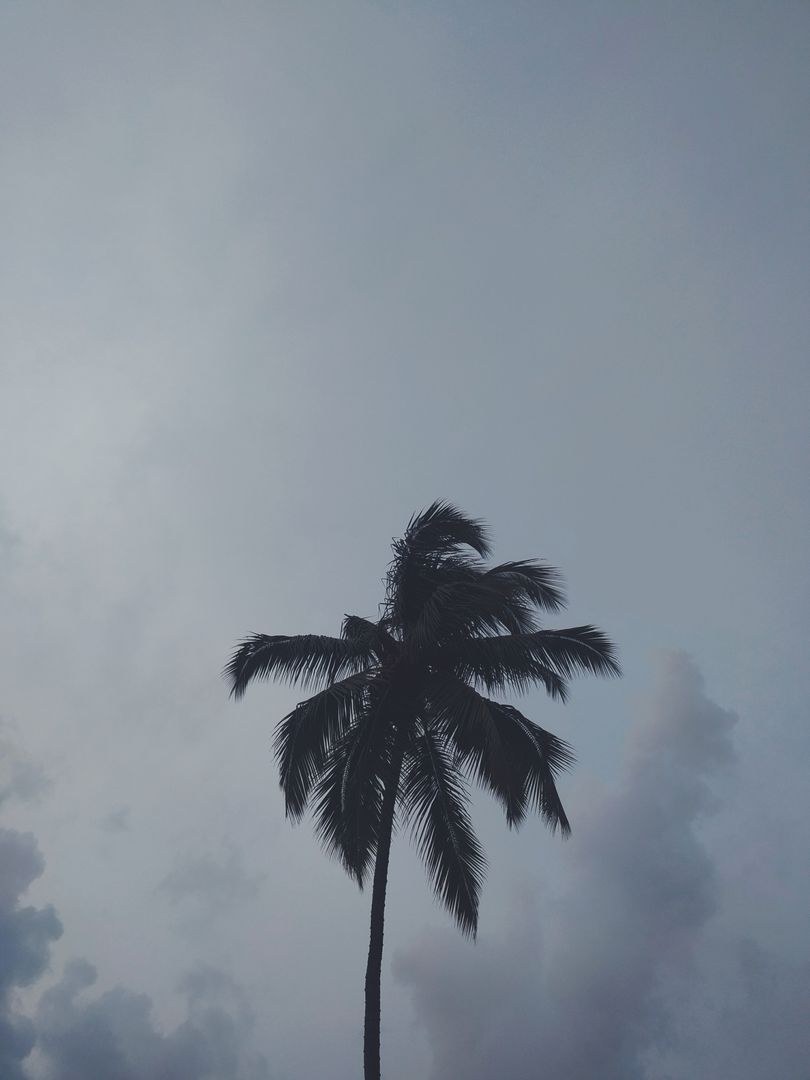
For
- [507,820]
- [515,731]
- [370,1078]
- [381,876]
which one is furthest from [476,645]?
[370,1078]

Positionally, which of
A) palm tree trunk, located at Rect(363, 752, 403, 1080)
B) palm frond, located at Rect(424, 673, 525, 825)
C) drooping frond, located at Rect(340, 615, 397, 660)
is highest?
drooping frond, located at Rect(340, 615, 397, 660)

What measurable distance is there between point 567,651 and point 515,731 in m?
2.26

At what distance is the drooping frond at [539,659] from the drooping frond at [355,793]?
242 cm

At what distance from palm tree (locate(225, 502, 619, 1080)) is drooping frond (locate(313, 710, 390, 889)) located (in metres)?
0.03

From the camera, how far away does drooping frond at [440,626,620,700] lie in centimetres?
1809

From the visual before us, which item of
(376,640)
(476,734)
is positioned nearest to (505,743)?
(476,734)

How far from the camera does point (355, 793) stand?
1703 cm

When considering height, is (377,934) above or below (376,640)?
below

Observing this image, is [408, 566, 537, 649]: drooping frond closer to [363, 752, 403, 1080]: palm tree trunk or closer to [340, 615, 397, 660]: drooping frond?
[340, 615, 397, 660]: drooping frond

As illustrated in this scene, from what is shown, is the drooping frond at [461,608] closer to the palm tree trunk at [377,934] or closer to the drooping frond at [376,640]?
the drooping frond at [376,640]

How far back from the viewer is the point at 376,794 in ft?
58.2

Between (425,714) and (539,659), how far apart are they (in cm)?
288

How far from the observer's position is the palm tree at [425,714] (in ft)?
55.6

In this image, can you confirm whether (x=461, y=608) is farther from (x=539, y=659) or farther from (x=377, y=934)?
(x=377, y=934)
